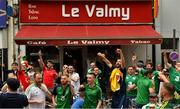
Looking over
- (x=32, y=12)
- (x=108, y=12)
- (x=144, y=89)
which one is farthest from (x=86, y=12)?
(x=144, y=89)

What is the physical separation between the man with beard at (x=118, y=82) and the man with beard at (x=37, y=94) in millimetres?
3674

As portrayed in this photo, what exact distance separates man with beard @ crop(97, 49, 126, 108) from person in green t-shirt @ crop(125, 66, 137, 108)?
196mm

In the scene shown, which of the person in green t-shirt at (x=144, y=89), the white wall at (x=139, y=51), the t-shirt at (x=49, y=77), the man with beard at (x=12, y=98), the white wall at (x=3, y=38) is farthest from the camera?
the white wall at (x=3, y=38)

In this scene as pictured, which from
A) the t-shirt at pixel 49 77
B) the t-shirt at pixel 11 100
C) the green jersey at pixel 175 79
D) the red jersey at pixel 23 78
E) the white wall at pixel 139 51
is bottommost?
the white wall at pixel 139 51

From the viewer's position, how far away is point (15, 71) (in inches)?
647

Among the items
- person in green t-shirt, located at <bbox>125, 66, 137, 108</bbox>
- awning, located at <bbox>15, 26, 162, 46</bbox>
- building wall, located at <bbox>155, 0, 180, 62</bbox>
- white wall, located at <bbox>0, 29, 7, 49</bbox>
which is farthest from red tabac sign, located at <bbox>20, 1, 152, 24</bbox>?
person in green t-shirt, located at <bbox>125, 66, 137, 108</bbox>

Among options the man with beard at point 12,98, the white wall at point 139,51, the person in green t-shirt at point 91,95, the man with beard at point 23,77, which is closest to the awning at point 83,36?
the white wall at point 139,51

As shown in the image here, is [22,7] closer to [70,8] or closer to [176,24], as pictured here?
[70,8]

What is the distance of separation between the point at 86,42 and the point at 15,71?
4854mm

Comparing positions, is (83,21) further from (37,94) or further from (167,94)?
(167,94)

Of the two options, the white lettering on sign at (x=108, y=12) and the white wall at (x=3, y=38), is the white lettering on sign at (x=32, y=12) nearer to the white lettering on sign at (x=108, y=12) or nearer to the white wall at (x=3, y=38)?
the white wall at (x=3, y=38)

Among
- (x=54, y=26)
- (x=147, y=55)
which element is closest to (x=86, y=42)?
(x=54, y=26)

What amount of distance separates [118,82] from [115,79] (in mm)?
197

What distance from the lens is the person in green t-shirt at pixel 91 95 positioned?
38.2 ft
